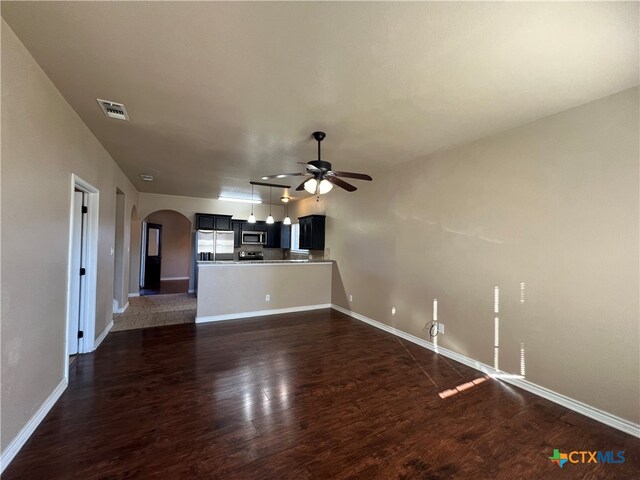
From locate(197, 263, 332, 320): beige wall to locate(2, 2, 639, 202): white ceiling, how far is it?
2584 millimetres

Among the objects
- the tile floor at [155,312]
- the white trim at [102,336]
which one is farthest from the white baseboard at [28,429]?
the tile floor at [155,312]

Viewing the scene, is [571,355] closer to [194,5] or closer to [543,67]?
[543,67]

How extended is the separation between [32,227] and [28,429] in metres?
1.43

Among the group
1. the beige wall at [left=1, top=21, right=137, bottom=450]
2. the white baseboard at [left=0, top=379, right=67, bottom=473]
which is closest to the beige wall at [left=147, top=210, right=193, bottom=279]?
the beige wall at [left=1, top=21, right=137, bottom=450]

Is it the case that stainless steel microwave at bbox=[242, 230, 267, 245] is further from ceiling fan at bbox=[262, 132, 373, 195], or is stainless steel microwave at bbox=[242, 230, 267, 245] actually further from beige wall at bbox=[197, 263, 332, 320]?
ceiling fan at bbox=[262, 132, 373, 195]

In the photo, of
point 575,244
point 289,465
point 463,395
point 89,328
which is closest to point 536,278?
point 575,244

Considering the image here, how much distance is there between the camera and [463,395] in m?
2.54

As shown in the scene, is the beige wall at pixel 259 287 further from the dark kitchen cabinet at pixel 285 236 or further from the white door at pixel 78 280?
the dark kitchen cabinet at pixel 285 236

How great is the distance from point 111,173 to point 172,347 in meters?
2.73

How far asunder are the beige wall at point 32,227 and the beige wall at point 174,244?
782cm

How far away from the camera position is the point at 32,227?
6.18ft

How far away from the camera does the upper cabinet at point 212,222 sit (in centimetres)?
733

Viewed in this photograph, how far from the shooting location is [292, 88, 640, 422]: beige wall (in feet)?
6.98

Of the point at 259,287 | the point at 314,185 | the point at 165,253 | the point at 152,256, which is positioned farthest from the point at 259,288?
the point at 165,253
